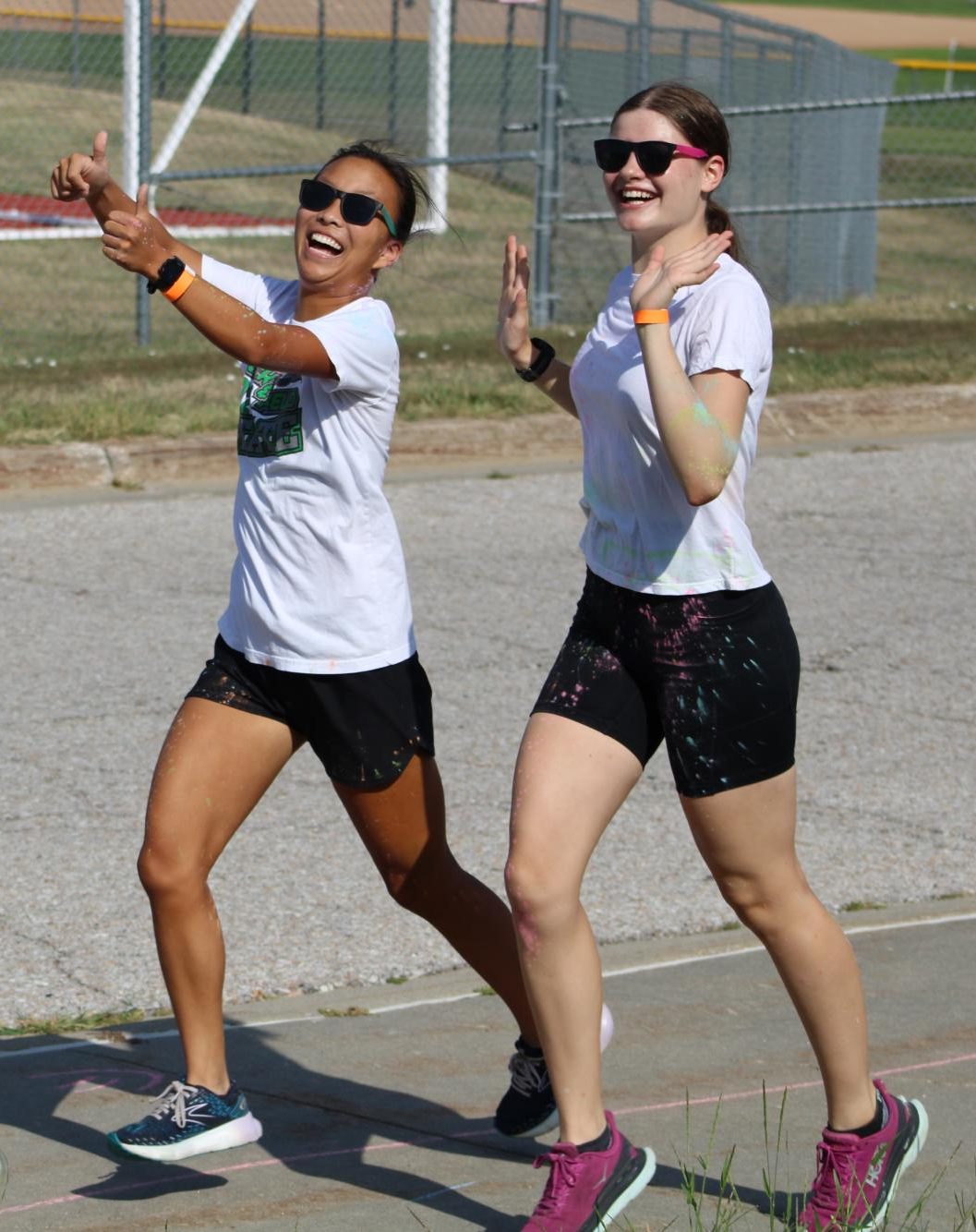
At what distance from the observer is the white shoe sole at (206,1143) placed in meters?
3.65

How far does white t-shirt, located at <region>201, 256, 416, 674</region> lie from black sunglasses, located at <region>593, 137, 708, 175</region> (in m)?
0.56

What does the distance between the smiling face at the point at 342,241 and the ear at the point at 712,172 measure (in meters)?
0.70

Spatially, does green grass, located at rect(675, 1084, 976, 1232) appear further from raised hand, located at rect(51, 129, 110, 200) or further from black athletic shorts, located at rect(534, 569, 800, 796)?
raised hand, located at rect(51, 129, 110, 200)

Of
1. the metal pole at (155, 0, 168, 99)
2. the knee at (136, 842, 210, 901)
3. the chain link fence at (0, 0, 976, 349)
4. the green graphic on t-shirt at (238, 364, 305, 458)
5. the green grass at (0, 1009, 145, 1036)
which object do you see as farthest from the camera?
the metal pole at (155, 0, 168, 99)

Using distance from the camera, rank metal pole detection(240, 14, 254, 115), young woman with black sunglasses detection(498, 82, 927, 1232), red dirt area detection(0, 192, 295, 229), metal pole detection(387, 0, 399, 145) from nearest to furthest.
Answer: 1. young woman with black sunglasses detection(498, 82, 927, 1232)
2. metal pole detection(387, 0, 399, 145)
3. red dirt area detection(0, 192, 295, 229)
4. metal pole detection(240, 14, 254, 115)

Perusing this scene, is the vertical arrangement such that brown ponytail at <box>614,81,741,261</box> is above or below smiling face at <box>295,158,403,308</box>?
above

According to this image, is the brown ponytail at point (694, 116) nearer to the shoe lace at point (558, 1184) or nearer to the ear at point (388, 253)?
the ear at point (388, 253)

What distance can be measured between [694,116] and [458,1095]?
6.51ft

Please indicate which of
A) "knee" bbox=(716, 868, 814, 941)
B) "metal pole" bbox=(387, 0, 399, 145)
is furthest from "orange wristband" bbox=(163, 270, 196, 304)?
"metal pole" bbox=(387, 0, 399, 145)

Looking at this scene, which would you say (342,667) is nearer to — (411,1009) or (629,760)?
(629,760)

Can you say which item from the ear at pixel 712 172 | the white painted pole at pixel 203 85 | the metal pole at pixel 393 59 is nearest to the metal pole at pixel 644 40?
the white painted pole at pixel 203 85

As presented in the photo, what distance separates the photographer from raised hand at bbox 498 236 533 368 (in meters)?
3.93

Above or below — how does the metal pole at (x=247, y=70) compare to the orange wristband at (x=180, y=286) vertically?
above

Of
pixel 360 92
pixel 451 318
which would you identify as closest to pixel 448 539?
pixel 451 318
